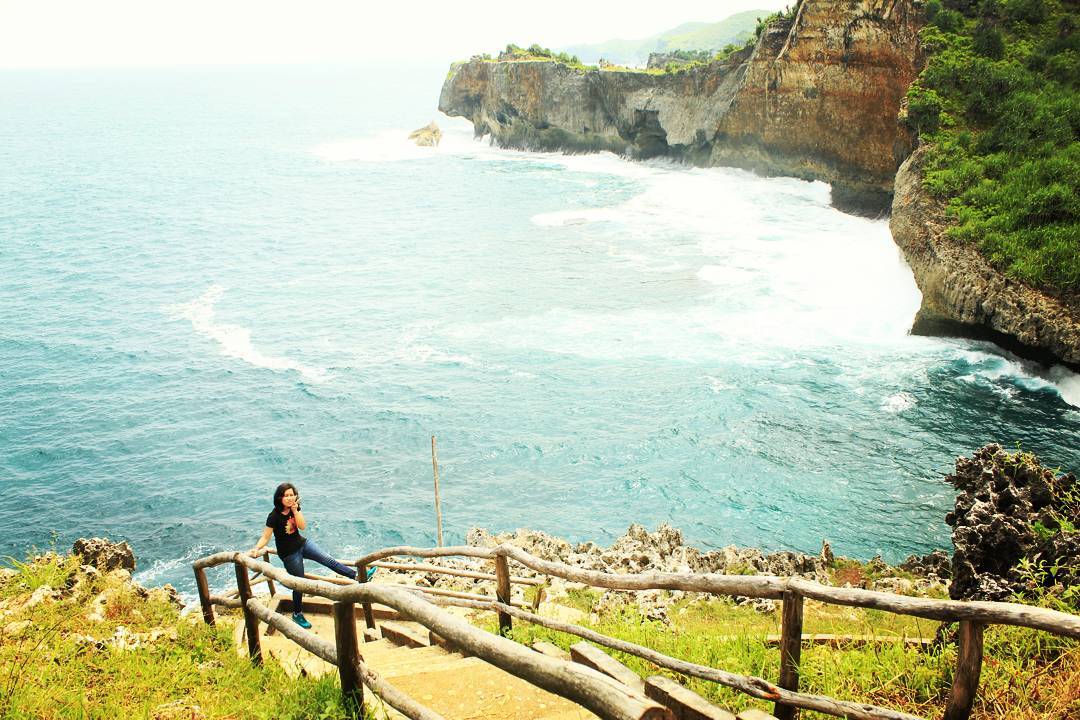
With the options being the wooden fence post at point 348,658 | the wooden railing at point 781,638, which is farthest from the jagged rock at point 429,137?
the wooden fence post at point 348,658

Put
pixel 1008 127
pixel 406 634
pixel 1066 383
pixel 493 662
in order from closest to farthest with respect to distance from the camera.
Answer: pixel 493 662, pixel 406 634, pixel 1066 383, pixel 1008 127

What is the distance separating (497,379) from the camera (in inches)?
1198

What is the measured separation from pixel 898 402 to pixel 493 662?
24.4m

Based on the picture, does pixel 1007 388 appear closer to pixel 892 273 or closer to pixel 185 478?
pixel 892 273

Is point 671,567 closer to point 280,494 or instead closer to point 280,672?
point 280,494

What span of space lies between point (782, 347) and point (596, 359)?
6927 millimetres

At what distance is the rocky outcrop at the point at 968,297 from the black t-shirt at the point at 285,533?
23.2 meters

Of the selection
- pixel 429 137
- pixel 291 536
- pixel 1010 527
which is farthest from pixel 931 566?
pixel 429 137

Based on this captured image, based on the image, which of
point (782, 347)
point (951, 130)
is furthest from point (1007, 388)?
point (951, 130)

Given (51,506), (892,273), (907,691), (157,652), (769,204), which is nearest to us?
(907,691)

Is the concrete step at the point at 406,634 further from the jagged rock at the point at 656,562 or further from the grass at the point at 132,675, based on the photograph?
the jagged rock at the point at 656,562

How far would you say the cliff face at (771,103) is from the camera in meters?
45.3

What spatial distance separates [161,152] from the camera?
95688mm

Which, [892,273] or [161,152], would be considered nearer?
[892,273]
